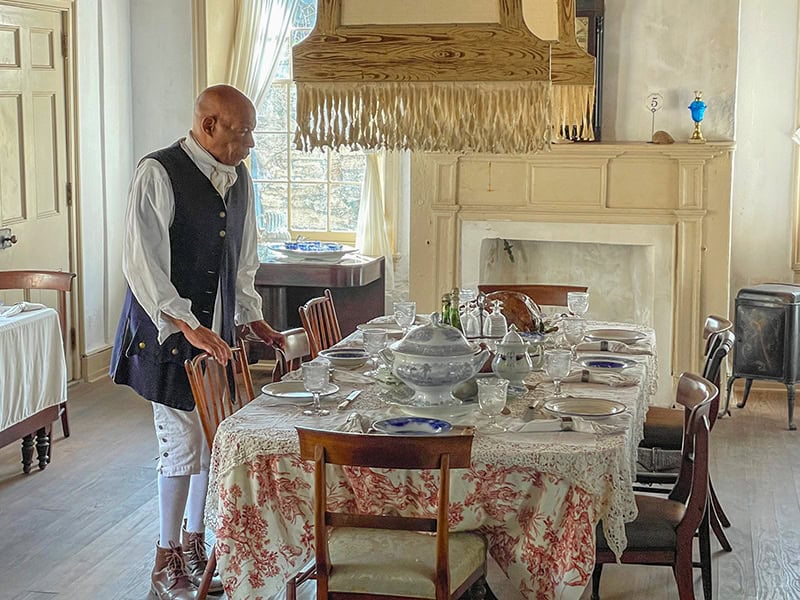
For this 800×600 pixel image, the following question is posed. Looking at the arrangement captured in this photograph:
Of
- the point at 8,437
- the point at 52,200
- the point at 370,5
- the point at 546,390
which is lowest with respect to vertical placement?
the point at 8,437

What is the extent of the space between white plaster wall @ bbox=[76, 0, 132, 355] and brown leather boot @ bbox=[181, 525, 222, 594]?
3.20m

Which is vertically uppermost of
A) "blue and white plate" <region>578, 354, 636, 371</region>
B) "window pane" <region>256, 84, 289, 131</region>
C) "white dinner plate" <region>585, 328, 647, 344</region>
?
"window pane" <region>256, 84, 289, 131</region>

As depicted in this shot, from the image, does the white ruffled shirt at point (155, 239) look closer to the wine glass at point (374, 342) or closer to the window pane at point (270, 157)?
the wine glass at point (374, 342)

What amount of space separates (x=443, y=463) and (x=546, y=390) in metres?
1.07

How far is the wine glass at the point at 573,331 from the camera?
402 centimetres

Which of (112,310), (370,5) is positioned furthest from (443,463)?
(112,310)

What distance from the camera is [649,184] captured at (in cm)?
614

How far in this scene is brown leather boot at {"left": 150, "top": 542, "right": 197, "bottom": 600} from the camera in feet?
11.7

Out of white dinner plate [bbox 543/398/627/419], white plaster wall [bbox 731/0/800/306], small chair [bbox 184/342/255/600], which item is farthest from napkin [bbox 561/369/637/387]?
white plaster wall [bbox 731/0/800/306]

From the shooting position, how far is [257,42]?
7062 millimetres

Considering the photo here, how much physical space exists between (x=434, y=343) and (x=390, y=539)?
0.58 m

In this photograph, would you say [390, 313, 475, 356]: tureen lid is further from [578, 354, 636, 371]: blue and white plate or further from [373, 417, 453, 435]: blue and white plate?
[578, 354, 636, 371]: blue and white plate

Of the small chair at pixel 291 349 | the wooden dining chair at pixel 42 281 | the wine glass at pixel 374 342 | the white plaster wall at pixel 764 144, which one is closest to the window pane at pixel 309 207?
the wooden dining chair at pixel 42 281

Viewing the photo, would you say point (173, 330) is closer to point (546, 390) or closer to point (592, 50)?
point (546, 390)
